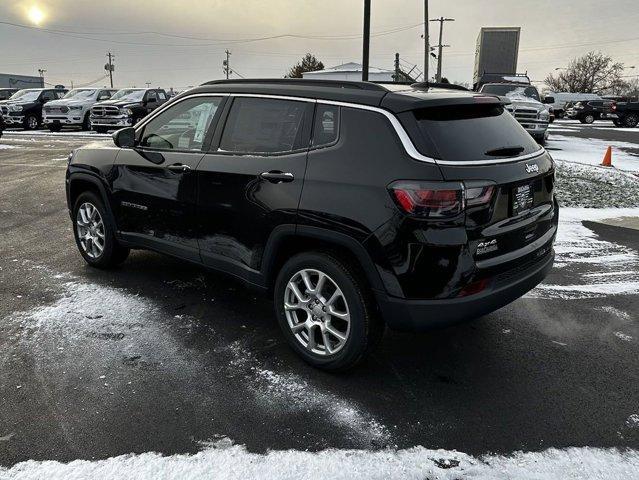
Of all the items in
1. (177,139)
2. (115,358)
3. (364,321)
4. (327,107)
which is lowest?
(115,358)

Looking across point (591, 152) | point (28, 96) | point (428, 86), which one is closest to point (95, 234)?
point (428, 86)

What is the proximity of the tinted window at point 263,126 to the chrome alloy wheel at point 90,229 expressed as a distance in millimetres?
1964

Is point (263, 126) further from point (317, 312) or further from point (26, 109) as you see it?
point (26, 109)

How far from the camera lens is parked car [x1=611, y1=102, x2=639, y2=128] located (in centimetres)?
3000

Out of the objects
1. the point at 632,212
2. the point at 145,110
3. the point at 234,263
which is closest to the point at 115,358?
the point at 234,263

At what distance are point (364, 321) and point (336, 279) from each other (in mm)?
300

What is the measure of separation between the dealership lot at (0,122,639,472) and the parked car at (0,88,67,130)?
23.9 meters

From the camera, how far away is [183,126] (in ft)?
14.3

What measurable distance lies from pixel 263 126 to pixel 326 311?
1372mm

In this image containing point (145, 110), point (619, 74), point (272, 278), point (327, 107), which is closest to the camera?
point (327, 107)

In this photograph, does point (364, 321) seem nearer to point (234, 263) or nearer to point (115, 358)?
point (234, 263)

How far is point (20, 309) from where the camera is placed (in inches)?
172

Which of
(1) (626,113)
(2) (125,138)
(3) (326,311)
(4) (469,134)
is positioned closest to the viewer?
(4) (469,134)

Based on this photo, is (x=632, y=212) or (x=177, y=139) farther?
(x=632, y=212)
